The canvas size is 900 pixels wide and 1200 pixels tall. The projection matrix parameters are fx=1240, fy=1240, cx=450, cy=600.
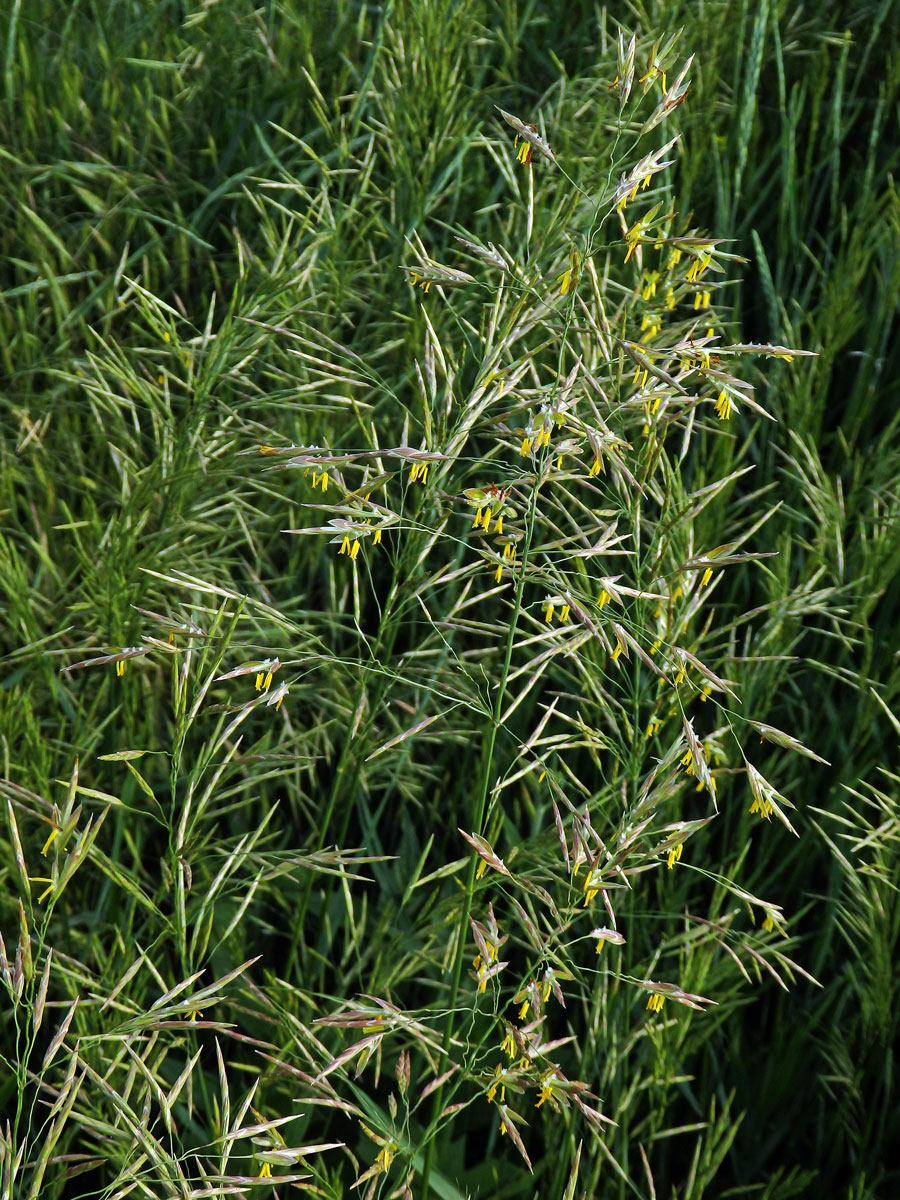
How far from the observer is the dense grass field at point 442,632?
0.98 meters

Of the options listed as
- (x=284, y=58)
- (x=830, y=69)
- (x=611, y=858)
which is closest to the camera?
(x=611, y=858)

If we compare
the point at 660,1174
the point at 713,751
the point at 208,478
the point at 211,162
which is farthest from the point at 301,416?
the point at 660,1174

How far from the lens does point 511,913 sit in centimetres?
140

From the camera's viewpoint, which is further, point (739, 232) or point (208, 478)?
point (739, 232)

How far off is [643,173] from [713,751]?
→ 1.95 ft

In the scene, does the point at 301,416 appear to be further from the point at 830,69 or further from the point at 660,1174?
the point at 830,69

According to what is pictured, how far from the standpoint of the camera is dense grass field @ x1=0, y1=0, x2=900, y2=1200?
0.98 meters

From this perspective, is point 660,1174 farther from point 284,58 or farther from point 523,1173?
point 284,58

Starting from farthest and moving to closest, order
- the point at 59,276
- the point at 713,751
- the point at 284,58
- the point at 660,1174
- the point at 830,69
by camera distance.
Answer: the point at 830,69 → the point at 284,58 → the point at 59,276 → the point at 660,1174 → the point at 713,751

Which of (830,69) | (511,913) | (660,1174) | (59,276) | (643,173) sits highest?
(643,173)

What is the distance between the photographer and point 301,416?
1.49m

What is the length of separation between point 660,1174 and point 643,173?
1.06 metres

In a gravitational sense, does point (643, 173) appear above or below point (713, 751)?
above

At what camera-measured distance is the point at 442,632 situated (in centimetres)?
145
